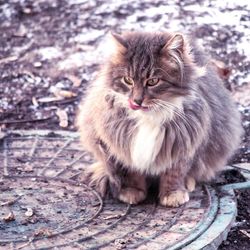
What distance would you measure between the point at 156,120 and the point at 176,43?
0.42 meters

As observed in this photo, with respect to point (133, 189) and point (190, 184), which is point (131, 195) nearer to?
point (133, 189)

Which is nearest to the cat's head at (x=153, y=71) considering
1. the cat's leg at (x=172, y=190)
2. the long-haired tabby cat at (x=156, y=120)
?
the long-haired tabby cat at (x=156, y=120)

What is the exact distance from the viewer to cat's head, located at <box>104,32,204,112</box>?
3.46m

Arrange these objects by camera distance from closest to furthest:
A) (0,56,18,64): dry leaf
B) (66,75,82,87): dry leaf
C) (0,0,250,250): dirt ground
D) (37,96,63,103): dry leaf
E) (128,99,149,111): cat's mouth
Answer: (128,99,149,111): cat's mouth, (0,0,250,250): dirt ground, (37,96,63,103): dry leaf, (66,75,82,87): dry leaf, (0,56,18,64): dry leaf

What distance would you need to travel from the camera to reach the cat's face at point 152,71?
346cm

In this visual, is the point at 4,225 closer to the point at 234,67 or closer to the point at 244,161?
the point at 244,161

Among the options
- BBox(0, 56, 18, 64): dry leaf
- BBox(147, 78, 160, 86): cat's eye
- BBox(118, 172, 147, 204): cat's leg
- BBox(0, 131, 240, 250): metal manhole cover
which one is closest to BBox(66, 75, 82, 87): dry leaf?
BBox(0, 56, 18, 64): dry leaf

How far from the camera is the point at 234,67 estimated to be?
534 cm

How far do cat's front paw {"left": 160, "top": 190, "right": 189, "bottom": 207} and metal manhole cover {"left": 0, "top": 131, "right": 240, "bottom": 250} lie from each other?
34 mm

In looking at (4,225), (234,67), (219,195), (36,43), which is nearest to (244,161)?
(219,195)

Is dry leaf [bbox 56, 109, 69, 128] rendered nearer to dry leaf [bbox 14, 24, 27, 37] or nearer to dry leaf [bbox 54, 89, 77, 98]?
dry leaf [bbox 54, 89, 77, 98]

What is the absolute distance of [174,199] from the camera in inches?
148

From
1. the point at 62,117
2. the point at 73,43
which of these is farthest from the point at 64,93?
the point at 73,43

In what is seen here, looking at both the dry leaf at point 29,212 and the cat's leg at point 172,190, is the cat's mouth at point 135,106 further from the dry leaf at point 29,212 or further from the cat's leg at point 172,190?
the dry leaf at point 29,212
